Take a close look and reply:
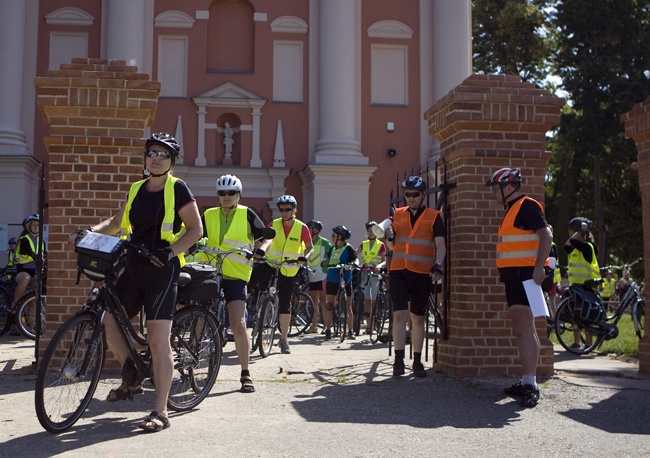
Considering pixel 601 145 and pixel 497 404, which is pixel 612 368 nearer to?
pixel 497 404

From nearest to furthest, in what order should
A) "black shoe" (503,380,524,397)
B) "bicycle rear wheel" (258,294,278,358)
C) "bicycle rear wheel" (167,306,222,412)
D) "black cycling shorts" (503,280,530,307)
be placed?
"bicycle rear wheel" (167,306,222,412)
"black shoe" (503,380,524,397)
"black cycling shorts" (503,280,530,307)
"bicycle rear wheel" (258,294,278,358)

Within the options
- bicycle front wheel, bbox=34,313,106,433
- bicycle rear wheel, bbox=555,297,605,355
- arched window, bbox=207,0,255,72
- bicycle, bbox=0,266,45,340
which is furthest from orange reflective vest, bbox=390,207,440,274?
arched window, bbox=207,0,255,72

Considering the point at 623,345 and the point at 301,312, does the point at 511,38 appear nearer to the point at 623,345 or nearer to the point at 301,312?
the point at 301,312

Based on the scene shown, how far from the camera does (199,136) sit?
85.1 ft

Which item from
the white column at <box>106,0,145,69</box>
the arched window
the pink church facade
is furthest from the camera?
the arched window

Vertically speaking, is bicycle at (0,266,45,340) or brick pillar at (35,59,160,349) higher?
brick pillar at (35,59,160,349)

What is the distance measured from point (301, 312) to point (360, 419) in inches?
348

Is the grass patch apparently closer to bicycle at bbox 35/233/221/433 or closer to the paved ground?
the paved ground

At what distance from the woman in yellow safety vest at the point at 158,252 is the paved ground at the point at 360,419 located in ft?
1.55

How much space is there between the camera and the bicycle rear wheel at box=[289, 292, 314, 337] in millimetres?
14605

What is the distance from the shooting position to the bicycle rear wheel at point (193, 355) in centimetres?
634

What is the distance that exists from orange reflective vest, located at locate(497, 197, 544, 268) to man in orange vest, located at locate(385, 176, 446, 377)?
0.96 m

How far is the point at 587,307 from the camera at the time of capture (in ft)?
37.9

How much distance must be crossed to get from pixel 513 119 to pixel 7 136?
63.4 feet
